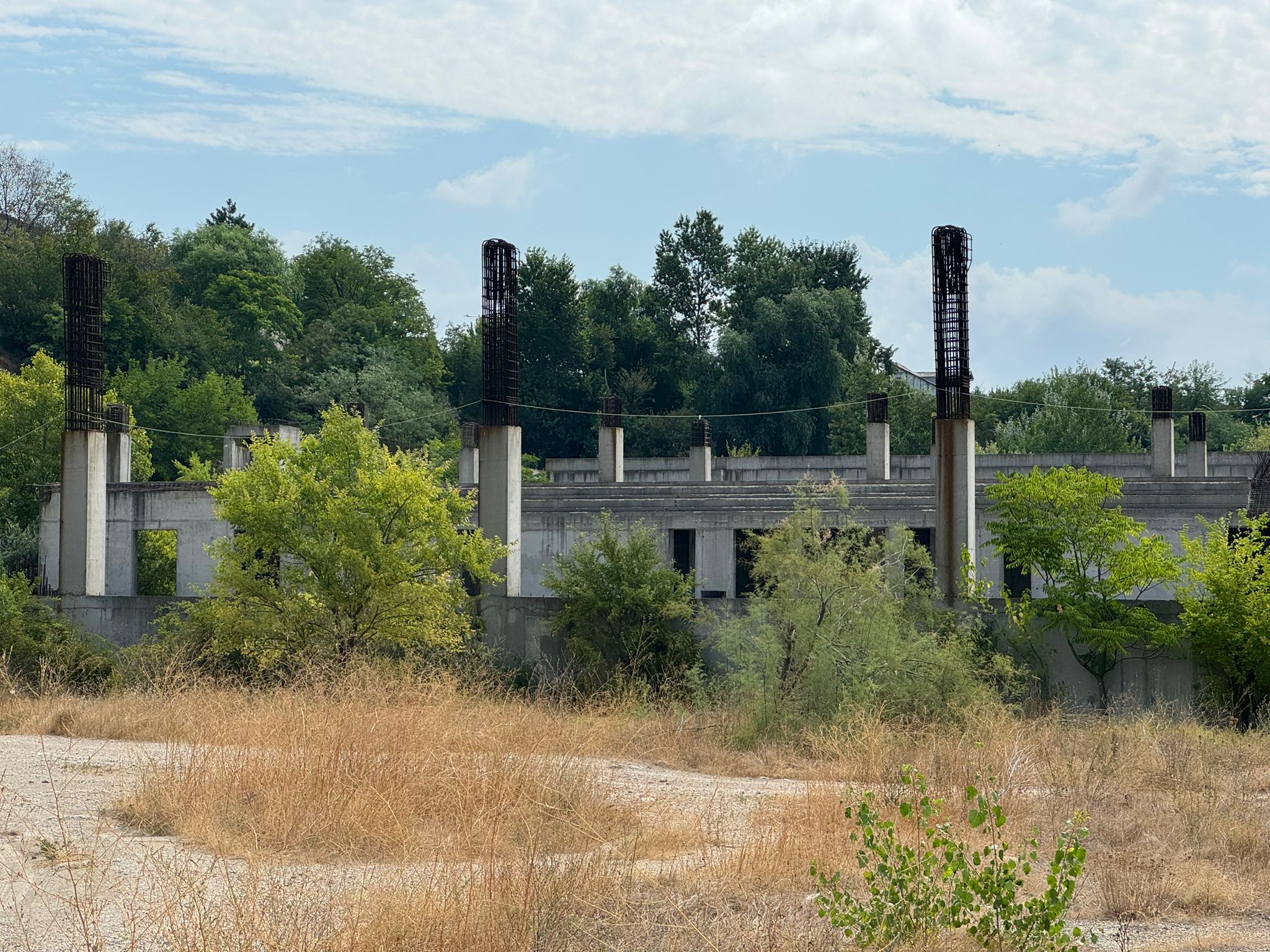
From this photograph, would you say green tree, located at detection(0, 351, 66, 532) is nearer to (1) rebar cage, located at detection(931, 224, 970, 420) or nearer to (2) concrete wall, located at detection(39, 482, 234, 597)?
(2) concrete wall, located at detection(39, 482, 234, 597)

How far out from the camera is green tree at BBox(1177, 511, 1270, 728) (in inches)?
777

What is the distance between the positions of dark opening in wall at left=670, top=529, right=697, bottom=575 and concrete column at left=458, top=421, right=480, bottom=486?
654cm

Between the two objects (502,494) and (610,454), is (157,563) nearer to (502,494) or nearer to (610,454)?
(610,454)

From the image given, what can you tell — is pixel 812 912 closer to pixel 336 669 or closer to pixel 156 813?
pixel 156 813

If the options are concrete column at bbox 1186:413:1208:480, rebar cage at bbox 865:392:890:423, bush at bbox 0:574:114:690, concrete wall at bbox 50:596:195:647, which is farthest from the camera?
concrete column at bbox 1186:413:1208:480

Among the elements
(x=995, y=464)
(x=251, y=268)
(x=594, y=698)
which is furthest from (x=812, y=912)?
(x=251, y=268)

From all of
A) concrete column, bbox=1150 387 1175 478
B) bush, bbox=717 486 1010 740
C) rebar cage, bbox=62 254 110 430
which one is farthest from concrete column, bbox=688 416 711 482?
bush, bbox=717 486 1010 740

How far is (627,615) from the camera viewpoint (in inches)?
874

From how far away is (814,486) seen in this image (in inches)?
835

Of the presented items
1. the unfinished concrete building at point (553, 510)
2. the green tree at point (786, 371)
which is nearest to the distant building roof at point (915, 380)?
the green tree at point (786, 371)

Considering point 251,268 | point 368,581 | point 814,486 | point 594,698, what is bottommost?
point 594,698

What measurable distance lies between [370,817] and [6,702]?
9806 millimetres

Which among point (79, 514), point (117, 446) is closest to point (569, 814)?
point (79, 514)

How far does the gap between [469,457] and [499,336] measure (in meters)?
14.0
